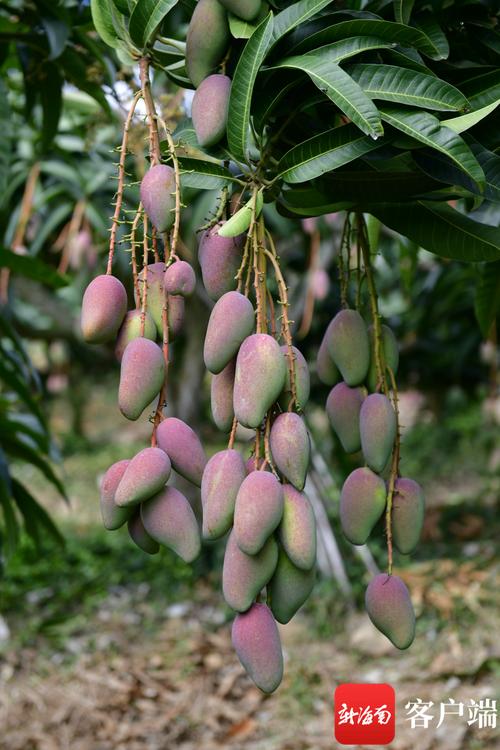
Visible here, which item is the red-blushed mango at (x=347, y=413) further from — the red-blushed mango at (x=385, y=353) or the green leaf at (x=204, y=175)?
the green leaf at (x=204, y=175)

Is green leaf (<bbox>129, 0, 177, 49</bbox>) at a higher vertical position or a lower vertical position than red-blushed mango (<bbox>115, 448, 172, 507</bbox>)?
higher

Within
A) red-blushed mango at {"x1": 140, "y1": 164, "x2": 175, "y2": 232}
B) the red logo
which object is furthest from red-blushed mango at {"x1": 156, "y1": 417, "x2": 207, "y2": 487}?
the red logo

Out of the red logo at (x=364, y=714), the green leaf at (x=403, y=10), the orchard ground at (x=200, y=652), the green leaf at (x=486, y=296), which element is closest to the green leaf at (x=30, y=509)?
the orchard ground at (x=200, y=652)

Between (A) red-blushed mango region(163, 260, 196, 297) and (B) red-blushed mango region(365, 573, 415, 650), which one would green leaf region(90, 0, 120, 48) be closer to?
(A) red-blushed mango region(163, 260, 196, 297)

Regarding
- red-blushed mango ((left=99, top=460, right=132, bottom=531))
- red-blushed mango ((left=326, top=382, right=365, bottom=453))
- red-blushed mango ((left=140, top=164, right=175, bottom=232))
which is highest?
red-blushed mango ((left=140, top=164, right=175, bottom=232))

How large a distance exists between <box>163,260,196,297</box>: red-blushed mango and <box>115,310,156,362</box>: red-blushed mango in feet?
0.08

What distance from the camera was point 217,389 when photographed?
47cm

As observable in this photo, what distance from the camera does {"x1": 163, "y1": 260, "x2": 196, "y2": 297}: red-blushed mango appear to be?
438 millimetres

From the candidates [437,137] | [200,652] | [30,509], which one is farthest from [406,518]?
[200,652]

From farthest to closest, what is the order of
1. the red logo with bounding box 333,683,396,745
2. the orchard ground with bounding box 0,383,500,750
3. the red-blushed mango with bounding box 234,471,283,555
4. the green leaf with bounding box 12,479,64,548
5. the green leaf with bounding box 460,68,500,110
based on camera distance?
the orchard ground with bounding box 0,383,500,750 → the green leaf with bounding box 12,479,64,548 → the red logo with bounding box 333,683,396,745 → the green leaf with bounding box 460,68,500,110 → the red-blushed mango with bounding box 234,471,283,555

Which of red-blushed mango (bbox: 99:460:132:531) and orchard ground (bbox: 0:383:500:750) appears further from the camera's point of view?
A: orchard ground (bbox: 0:383:500:750)

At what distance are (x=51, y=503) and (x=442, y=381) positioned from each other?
2.07m

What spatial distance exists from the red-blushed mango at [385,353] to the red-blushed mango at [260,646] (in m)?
0.18

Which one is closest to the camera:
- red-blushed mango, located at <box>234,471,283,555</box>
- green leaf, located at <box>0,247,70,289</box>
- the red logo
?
red-blushed mango, located at <box>234,471,283,555</box>
